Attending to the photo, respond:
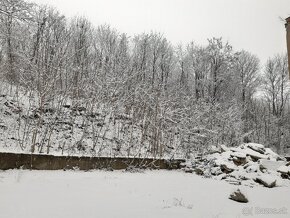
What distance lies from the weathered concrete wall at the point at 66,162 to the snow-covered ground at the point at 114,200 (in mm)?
449

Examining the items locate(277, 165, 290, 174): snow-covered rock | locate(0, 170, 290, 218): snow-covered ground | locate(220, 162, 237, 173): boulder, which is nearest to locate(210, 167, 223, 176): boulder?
locate(220, 162, 237, 173): boulder

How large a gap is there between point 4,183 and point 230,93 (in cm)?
2884

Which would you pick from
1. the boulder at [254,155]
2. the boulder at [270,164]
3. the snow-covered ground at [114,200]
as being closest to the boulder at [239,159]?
the boulder at [254,155]

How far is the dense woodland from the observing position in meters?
16.9

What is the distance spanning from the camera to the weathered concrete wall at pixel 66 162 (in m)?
8.89

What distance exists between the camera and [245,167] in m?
13.0

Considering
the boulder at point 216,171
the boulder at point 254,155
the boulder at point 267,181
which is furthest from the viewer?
the boulder at point 254,155

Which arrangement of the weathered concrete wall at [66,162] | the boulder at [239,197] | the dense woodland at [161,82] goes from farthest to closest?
1. the dense woodland at [161,82]
2. the weathered concrete wall at [66,162]
3. the boulder at [239,197]

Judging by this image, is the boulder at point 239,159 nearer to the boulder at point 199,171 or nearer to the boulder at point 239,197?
the boulder at point 199,171

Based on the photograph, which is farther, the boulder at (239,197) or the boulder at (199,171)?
the boulder at (199,171)

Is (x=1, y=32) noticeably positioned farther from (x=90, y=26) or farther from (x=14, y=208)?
(x=90, y=26)

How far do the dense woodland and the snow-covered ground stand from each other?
6868 mm

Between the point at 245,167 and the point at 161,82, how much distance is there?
1503 cm

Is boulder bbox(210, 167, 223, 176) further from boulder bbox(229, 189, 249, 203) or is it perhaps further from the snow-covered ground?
boulder bbox(229, 189, 249, 203)
